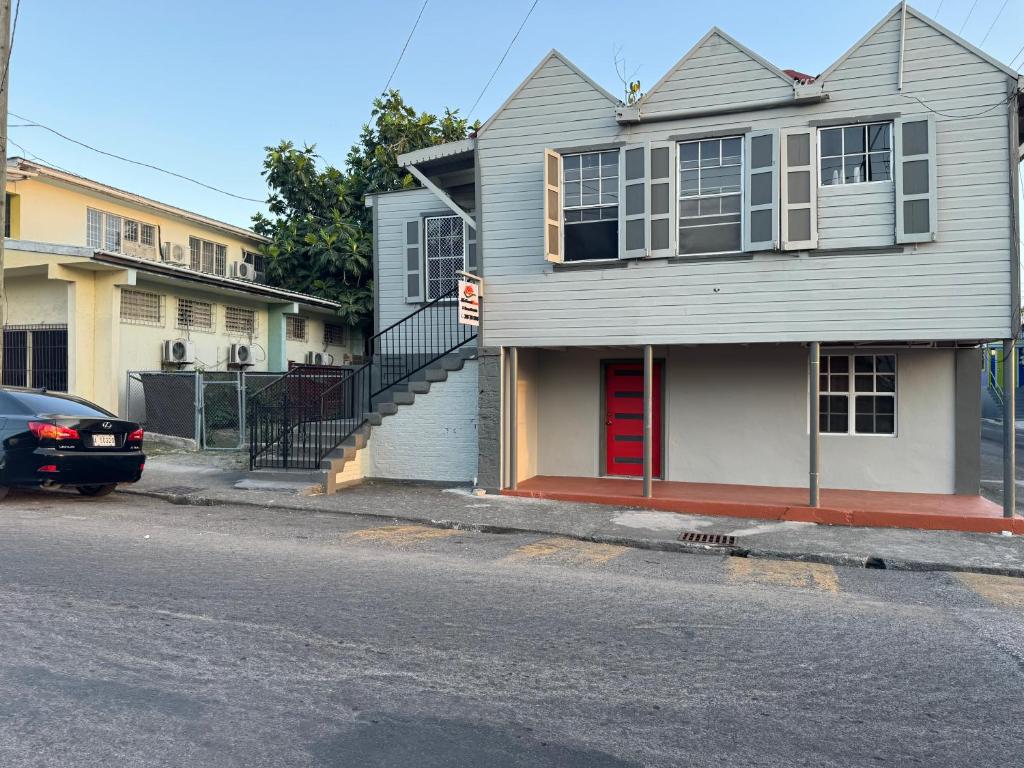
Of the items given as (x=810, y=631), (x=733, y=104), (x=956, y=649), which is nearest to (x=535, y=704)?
(x=810, y=631)

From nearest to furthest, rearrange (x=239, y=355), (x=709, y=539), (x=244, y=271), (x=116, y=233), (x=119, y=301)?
1. (x=709, y=539)
2. (x=119, y=301)
3. (x=239, y=355)
4. (x=116, y=233)
5. (x=244, y=271)

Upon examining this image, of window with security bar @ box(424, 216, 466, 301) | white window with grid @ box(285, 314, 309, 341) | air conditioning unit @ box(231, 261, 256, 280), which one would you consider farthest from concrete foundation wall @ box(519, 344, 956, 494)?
air conditioning unit @ box(231, 261, 256, 280)

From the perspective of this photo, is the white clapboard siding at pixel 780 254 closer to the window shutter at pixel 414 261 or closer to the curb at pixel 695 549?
the window shutter at pixel 414 261

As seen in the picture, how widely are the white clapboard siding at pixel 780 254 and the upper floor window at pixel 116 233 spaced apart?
13.5 meters

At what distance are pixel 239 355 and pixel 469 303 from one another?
10469 mm

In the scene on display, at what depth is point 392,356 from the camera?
14.0 metres

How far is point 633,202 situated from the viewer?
11.1 m

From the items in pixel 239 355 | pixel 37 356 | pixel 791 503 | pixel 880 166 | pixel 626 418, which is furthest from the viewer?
pixel 239 355

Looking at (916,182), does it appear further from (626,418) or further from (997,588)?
(626,418)

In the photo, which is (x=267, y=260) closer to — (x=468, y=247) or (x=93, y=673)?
(x=468, y=247)

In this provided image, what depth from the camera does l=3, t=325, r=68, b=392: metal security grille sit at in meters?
16.5

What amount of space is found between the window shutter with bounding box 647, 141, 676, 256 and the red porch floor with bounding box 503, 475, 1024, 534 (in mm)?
3499

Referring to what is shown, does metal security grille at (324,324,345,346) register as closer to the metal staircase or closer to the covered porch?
the metal staircase

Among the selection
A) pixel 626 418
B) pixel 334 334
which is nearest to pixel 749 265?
pixel 626 418
